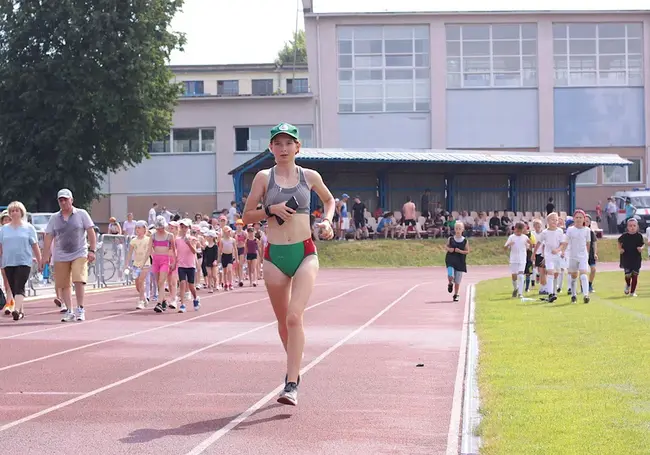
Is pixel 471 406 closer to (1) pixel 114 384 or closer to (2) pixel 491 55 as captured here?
(1) pixel 114 384

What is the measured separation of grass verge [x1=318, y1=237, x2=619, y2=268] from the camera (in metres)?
43.1

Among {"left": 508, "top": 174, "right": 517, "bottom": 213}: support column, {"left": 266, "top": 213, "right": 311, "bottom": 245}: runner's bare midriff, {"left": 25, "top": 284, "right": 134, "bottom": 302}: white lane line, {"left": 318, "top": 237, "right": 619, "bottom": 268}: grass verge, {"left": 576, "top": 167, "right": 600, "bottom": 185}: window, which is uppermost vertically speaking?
{"left": 576, "top": 167, "right": 600, "bottom": 185}: window

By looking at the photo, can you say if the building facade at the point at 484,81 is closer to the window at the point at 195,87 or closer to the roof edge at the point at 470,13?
the roof edge at the point at 470,13

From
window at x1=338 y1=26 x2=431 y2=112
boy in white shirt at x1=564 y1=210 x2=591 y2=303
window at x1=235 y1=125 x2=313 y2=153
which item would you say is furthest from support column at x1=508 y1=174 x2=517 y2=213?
boy in white shirt at x1=564 y1=210 x2=591 y2=303

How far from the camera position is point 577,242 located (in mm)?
22734

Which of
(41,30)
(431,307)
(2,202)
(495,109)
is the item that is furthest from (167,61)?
(431,307)

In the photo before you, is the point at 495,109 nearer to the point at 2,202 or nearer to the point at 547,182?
the point at 547,182

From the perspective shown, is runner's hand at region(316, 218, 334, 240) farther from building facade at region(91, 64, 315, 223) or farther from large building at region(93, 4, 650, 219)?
building facade at region(91, 64, 315, 223)

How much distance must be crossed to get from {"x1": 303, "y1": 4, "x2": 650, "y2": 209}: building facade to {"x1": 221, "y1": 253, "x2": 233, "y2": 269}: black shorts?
2832 centimetres

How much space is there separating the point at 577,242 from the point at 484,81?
1468 inches

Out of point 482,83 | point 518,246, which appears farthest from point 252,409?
point 482,83

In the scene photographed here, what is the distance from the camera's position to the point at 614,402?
9234mm

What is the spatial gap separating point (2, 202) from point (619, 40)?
101 ft

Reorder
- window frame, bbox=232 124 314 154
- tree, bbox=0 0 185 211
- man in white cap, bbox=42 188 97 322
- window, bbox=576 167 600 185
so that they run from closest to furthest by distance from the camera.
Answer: man in white cap, bbox=42 188 97 322
tree, bbox=0 0 185 211
window frame, bbox=232 124 314 154
window, bbox=576 167 600 185
